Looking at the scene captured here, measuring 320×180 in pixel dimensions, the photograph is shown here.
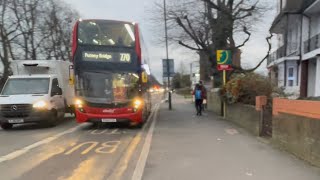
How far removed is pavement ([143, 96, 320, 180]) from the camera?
8.02 meters

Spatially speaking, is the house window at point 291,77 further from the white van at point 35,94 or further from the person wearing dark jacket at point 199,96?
the white van at point 35,94

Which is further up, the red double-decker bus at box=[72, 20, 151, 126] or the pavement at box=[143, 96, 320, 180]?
the red double-decker bus at box=[72, 20, 151, 126]

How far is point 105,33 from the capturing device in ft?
55.1

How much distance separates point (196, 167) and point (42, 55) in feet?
169

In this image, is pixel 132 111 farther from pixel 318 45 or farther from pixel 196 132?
pixel 318 45

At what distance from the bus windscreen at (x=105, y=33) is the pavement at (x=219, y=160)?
4.32m

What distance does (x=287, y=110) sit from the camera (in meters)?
10.7

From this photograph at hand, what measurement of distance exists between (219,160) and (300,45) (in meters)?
27.6

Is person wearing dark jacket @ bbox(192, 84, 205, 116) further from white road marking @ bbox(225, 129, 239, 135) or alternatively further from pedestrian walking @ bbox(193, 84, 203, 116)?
white road marking @ bbox(225, 129, 239, 135)

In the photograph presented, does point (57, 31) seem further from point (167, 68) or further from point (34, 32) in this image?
point (167, 68)

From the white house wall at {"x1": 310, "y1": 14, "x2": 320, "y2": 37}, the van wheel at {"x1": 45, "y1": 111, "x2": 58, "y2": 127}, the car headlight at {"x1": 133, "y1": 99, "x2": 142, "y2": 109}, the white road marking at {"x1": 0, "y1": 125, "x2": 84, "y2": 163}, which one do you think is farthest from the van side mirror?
the white house wall at {"x1": 310, "y1": 14, "x2": 320, "y2": 37}

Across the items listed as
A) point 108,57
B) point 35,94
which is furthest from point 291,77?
point 35,94

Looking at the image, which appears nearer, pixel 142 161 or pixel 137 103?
pixel 142 161

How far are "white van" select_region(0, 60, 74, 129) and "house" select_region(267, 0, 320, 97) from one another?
15.6m
